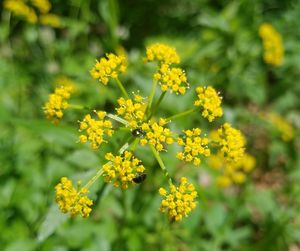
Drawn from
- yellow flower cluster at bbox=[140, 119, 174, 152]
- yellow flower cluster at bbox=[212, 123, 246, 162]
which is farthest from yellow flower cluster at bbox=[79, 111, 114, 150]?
yellow flower cluster at bbox=[212, 123, 246, 162]

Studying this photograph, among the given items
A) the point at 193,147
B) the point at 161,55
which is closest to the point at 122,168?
the point at 193,147

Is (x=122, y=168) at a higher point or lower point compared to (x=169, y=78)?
lower

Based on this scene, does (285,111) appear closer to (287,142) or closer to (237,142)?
(287,142)

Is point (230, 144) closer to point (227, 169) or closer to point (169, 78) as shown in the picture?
point (169, 78)

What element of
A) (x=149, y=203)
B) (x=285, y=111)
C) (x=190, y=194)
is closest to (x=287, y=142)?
(x=285, y=111)

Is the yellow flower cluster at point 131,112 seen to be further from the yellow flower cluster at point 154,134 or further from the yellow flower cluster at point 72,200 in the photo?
the yellow flower cluster at point 72,200

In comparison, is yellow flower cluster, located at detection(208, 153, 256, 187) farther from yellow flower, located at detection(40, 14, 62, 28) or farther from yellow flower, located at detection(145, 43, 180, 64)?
yellow flower, located at detection(40, 14, 62, 28)
